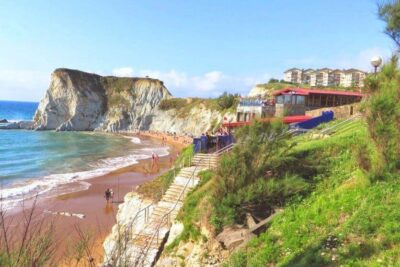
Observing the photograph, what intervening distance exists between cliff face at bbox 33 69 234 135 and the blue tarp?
72348mm

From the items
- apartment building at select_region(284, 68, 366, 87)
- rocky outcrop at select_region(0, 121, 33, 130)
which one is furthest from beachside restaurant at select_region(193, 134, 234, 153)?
rocky outcrop at select_region(0, 121, 33, 130)

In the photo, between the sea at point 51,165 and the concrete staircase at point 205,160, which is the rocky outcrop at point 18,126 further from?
the concrete staircase at point 205,160

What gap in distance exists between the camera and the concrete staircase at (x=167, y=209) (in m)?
15.3

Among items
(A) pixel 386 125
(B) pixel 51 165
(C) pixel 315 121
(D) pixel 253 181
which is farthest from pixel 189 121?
(A) pixel 386 125

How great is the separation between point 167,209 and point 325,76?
98.7m

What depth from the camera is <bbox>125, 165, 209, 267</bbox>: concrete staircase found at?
50.1 ft

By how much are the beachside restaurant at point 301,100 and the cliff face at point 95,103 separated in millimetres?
73394

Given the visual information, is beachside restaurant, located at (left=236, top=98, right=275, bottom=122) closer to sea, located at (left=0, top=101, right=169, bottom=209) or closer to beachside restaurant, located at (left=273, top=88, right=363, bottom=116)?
beachside restaurant, located at (left=273, top=88, right=363, bottom=116)

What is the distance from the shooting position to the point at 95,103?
364ft

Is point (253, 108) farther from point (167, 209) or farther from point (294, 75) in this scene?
point (294, 75)

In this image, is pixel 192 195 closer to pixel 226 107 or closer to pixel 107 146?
pixel 107 146

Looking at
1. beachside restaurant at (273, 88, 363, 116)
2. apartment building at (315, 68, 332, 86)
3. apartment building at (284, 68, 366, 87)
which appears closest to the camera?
beachside restaurant at (273, 88, 363, 116)

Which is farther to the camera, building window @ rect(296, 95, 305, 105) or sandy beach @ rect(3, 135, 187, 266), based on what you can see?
building window @ rect(296, 95, 305, 105)

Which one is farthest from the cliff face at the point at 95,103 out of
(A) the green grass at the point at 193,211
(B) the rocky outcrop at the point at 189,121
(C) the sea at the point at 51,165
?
(A) the green grass at the point at 193,211
